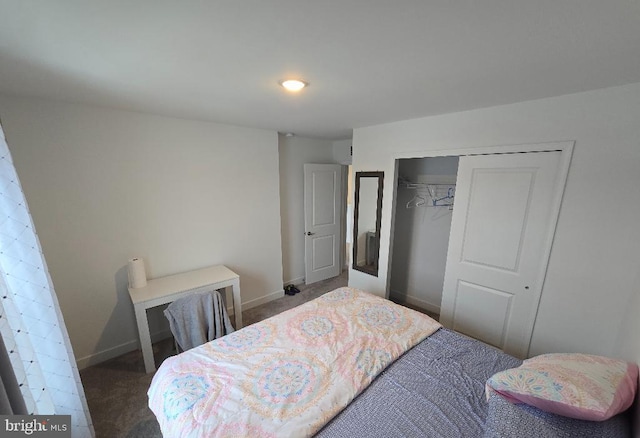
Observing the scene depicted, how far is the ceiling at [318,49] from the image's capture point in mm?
867

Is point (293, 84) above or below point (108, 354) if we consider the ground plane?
above

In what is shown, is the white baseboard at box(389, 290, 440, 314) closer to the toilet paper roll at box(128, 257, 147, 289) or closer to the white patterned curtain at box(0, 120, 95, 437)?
the toilet paper roll at box(128, 257, 147, 289)

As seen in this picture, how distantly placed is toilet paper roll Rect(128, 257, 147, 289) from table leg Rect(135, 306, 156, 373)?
1.14ft

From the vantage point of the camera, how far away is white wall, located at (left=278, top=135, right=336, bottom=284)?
3.56 m

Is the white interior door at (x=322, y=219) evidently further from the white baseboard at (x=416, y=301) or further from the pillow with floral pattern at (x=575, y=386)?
the pillow with floral pattern at (x=575, y=386)

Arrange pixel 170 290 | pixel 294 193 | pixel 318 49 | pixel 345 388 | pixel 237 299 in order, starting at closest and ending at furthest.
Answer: pixel 318 49
pixel 345 388
pixel 170 290
pixel 237 299
pixel 294 193

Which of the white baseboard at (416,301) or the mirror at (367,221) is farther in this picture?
the white baseboard at (416,301)

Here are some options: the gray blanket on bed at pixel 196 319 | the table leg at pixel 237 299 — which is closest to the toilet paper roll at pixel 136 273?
the gray blanket on bed at pixel 196 319

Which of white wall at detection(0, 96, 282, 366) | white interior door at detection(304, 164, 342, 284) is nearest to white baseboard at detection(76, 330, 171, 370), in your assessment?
white wall at detection(0, 96, 282, 366)

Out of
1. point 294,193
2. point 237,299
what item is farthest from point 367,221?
point 237,299

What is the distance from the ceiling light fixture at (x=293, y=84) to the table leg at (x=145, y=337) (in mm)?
2212

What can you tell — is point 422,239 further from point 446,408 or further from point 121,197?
point 121,197

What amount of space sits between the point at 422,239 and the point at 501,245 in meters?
1.12

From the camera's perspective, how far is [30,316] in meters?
1.23
